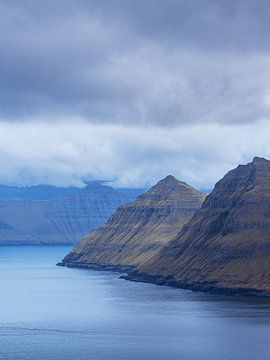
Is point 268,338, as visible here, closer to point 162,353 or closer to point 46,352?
point 162,353

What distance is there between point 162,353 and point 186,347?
795 centimetres

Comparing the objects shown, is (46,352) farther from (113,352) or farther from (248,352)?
(248,352)

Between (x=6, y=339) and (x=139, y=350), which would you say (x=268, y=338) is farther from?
(x=6, y=339)

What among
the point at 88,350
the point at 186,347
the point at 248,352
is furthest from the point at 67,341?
the point at 248,352

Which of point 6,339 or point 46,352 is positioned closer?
point 46,352

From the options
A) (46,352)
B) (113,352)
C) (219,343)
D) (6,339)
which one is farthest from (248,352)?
(6,339)

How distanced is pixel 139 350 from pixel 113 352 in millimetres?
4877

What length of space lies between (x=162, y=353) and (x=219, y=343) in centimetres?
1557

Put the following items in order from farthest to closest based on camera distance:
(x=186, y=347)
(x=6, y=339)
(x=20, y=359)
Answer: (x=6, y=339)
(x=186, y=347)
(x=20, y=359)

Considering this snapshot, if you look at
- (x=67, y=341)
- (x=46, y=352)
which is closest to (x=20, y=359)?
(x=46, y=352)

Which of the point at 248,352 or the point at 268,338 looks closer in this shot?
the point at 248,352

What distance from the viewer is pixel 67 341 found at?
642 feet

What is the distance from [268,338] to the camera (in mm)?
194375

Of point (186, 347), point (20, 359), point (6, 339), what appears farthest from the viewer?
point (6, 339)
